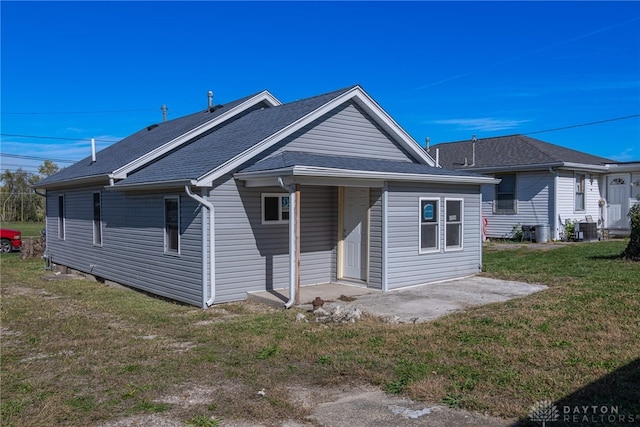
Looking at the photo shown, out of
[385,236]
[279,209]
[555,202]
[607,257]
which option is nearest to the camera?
[385,236]

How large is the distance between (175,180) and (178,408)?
222 inches

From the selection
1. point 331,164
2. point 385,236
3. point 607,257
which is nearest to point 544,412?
point 385,236

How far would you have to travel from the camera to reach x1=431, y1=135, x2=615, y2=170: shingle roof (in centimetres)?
2114

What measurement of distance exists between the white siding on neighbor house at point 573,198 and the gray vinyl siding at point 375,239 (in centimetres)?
1252

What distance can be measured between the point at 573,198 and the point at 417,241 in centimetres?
1277

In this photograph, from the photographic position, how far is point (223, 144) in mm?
11531

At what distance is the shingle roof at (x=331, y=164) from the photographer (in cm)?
968

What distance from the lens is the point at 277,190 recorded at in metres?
10.7

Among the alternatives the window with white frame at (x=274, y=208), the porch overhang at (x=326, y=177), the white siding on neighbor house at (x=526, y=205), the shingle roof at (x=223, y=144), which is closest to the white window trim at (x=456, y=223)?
the porch overhang at (x=326, y=177)

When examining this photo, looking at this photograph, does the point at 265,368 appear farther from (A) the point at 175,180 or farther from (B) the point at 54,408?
(A) the point at 175,180

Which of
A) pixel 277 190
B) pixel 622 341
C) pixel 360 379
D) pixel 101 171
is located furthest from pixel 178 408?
pixel 101 171

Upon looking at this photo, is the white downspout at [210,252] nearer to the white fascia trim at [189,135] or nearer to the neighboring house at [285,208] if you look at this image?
the neighboring house at [285,208]

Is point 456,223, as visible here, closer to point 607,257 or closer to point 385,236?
point 385,236

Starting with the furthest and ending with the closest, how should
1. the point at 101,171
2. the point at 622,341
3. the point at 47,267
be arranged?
1. the point at 47,267
2. the point at 101,171
3. the point at 622,341
